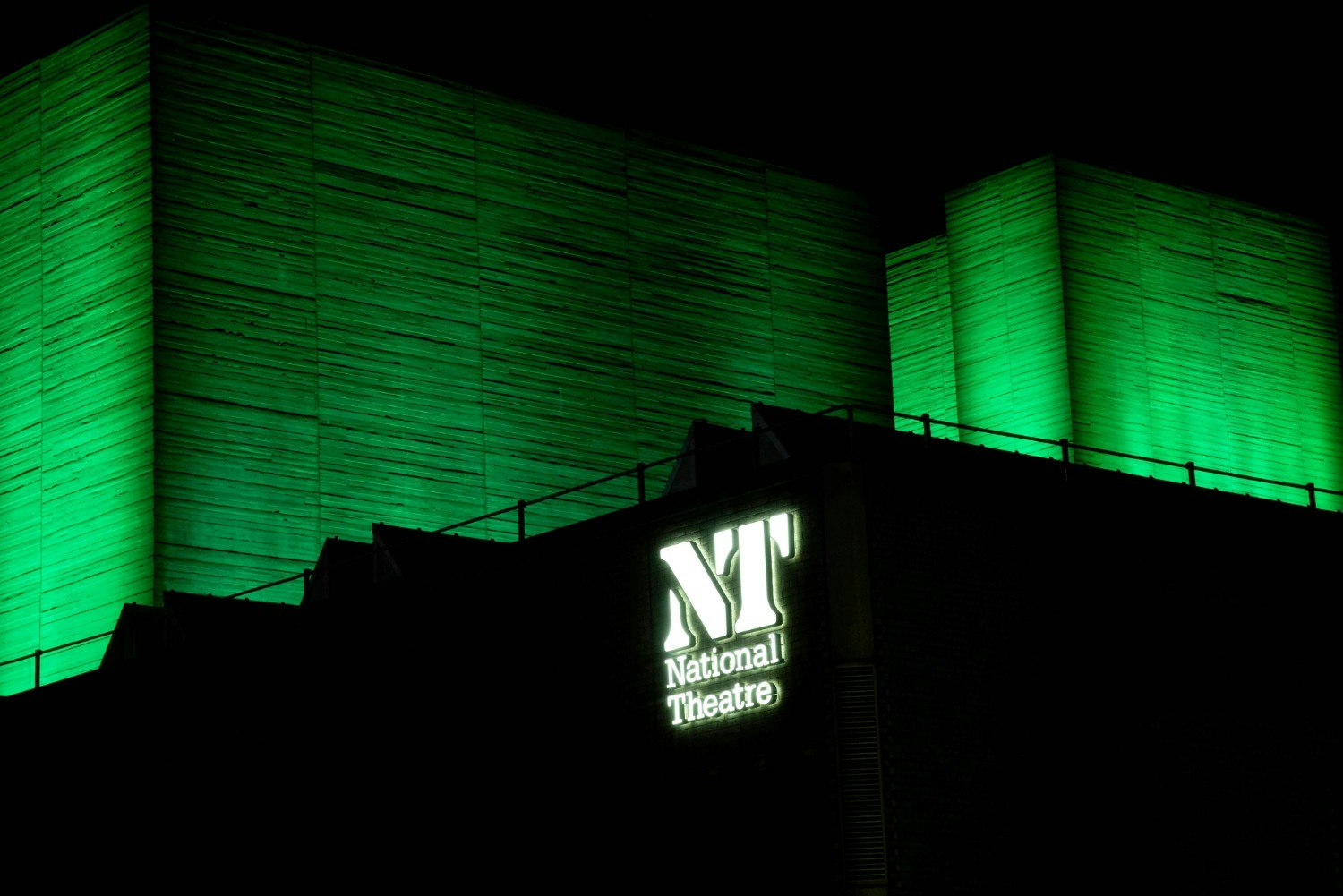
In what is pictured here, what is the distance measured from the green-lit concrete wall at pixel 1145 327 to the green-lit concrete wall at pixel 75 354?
1646cm

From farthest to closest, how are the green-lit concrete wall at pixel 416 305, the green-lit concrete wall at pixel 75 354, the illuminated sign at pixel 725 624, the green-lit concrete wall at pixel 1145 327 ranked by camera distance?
the green-lit concrete wall at pixel 1145 327, the green-lit concrete wall at pixel 416 305, the green-lit concrete wall at pixel 75 354, the illuminated sign at pixel 725 624

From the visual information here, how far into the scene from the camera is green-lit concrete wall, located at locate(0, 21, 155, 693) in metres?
35.5

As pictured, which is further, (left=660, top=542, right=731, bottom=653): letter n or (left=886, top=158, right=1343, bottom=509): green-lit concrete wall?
(left=886, top=158, right=1343, bottom=509): green-lit concrete wall

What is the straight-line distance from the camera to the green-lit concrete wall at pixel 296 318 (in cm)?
3566

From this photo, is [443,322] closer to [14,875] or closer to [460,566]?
[460,566]

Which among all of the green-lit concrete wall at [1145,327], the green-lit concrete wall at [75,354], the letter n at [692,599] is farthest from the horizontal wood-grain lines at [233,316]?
the green-lit concrete wall at [1145,327]

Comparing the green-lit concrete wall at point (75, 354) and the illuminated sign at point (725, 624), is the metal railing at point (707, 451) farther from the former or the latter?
the illuminated sign at point (725, 624)

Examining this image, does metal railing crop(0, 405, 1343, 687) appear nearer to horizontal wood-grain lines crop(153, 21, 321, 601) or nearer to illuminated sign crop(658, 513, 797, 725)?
horizontal wood-grain lines crop(153, 21, 321, 601)

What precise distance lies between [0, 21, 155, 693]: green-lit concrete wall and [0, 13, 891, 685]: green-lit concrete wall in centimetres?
5

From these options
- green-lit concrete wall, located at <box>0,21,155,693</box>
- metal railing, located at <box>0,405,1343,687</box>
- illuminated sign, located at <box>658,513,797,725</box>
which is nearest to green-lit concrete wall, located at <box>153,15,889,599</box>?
green-lit concrete wall, located at <box>0,21,155,693</box>

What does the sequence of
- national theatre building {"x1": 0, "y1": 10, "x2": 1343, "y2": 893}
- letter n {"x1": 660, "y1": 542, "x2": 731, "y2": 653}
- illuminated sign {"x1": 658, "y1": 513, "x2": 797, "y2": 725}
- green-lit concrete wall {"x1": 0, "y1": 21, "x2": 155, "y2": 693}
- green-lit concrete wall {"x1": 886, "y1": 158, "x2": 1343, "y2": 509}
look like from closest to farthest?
illuminated sign {"x1": 658, "y1": 513, "x2": 797, "y2": 725}
national theatre building {"x1": 0, "y1": 10, "x2": 1343, "y2": 893}
letter n {"x1": 660, "y1": 542, "x2": 731, "y2": 653}
green-lit concrete wall {"x1": 0, "y1": 21, "x2": 155, "y2": 693}
green-lit concrete wall {"x1": 886, "y1": 158, "x2": 1343, "y2": 509}

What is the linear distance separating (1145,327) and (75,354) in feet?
67.0

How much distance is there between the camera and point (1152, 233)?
141 feet

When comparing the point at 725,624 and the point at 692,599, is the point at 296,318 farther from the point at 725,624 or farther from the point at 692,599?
the point at 725,624
